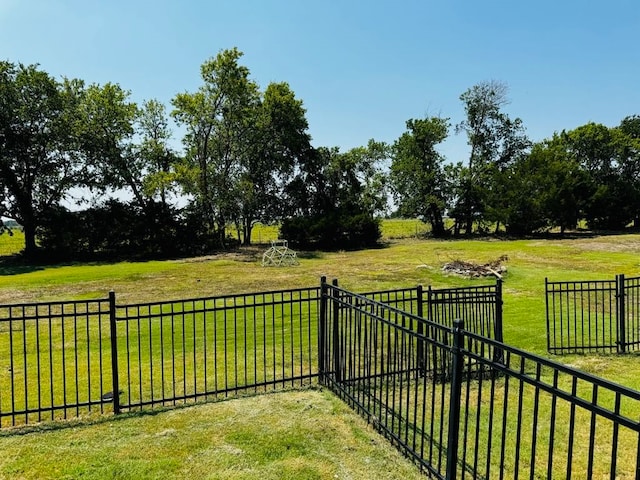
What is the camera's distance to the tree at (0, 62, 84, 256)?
23.9m

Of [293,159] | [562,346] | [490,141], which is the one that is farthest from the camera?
[490,141]

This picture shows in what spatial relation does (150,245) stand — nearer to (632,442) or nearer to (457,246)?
(457,246)

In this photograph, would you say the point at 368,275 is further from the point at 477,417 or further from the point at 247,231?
the point at 247,231

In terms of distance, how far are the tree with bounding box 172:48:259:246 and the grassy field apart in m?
4.00

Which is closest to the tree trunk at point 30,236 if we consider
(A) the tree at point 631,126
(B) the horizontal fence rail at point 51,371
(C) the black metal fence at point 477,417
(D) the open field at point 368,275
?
(D) the open field at point 368,275

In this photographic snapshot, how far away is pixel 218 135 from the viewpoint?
29.4 m

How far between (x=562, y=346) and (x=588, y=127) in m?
40.9

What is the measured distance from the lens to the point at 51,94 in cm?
2503

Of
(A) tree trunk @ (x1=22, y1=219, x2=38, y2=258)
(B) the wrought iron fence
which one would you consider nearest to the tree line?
(A) tree trunk @ (x1=22, y1=219, x2=38, y2=258)

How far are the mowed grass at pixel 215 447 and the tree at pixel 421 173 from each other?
31.2 meters

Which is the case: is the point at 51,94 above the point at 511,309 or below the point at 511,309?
above

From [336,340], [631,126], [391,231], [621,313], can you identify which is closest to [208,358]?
[336,340]

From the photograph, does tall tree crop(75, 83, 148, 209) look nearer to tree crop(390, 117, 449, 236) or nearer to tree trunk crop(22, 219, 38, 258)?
tree trunk crop(22, 219, 38, 258)

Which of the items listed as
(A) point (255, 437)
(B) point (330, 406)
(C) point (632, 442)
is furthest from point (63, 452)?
(C) point (632, 442)
